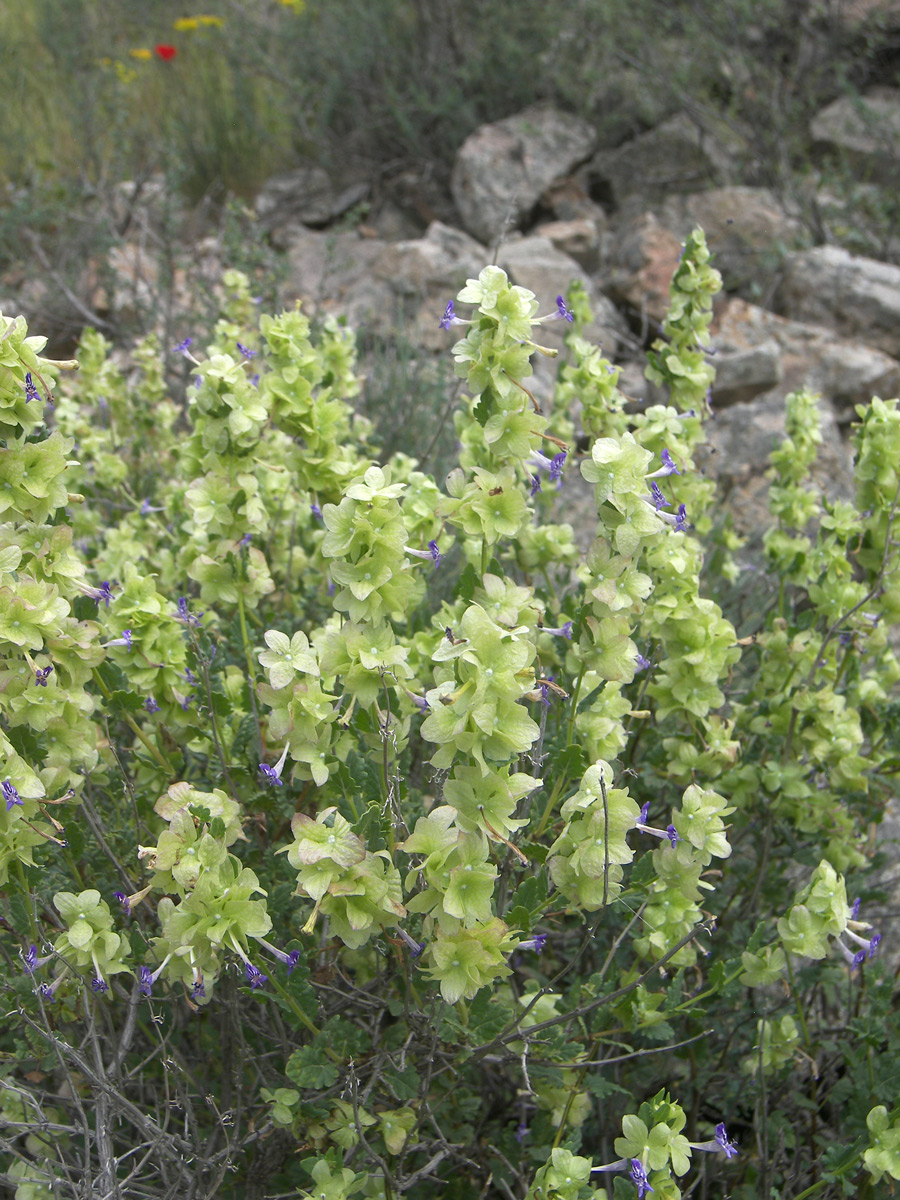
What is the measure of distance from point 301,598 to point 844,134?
6.17 metres

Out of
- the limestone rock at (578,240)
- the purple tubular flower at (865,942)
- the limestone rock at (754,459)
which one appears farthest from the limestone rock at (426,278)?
the purple tubular flower at (865,942)

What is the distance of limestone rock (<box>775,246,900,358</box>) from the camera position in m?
5.36

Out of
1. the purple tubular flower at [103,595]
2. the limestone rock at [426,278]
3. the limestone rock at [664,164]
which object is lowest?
the limestone rock at [426,278]

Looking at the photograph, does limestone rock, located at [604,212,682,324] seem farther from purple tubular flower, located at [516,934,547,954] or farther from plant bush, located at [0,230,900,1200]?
purple tubular flower, located at [516,934,547,954]

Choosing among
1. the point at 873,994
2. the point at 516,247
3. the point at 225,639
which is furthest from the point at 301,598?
the point at 516,247

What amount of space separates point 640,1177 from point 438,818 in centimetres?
62

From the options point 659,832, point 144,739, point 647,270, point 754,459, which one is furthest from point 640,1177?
point 647,270

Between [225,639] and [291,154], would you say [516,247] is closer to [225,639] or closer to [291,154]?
[291,154]

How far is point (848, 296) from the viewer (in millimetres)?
5398

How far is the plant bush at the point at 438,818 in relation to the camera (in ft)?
4.75

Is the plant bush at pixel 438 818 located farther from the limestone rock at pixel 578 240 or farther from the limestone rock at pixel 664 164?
the limestone rock at pixel 664 164

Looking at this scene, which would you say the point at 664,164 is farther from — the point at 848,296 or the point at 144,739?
the point at 144,739

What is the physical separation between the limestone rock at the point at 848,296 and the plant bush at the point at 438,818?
311 cm

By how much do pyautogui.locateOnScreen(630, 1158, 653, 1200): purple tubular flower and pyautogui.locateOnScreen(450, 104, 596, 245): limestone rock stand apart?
580 cm
